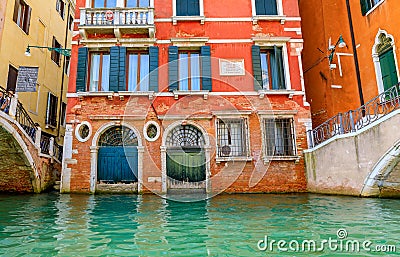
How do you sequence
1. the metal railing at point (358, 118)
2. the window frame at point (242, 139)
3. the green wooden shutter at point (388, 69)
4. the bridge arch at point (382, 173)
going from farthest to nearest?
1. the window frame at point (242, 139)
2. the green wooden shutter at point (388, 69)
3. the metal railing at point (358, 118)
4. the bridge arch at point (382, 173)

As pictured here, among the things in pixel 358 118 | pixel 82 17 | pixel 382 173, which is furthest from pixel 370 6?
pixel 82 17

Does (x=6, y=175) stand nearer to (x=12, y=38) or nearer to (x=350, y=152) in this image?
(x=12, y=38)

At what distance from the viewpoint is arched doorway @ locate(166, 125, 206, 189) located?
9.75 m

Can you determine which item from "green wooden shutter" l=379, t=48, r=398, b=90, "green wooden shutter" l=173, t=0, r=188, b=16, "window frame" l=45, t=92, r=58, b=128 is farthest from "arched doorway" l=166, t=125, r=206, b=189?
"window frame" l=45, t=92, r=58, b=128

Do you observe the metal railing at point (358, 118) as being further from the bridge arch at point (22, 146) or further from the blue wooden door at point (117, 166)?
the bridge arch at point (22, 146)

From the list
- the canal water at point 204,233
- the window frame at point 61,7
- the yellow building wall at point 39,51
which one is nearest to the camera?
the canal water at point 204,233

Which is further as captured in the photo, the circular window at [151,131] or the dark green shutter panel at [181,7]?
the dark green shutter panel at [181,7]

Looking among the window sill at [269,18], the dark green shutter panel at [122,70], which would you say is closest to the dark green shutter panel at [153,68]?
the dark green shutter panel at [122,70]

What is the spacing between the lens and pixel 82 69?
1001cm

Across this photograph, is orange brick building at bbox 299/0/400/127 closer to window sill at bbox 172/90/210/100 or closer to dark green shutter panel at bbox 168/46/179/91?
window sill at bbox 172/90/210/100

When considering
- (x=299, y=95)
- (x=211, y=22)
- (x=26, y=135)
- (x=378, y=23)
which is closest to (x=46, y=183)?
(x=26, y=135)

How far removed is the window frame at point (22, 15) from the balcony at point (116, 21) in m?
3.60

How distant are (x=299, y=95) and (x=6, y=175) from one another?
10.5m

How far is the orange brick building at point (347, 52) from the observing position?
9.16m
